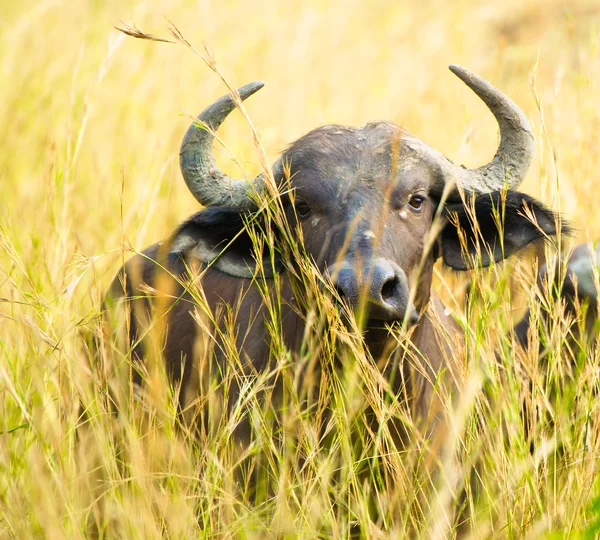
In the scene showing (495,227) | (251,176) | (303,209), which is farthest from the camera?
(251,176)

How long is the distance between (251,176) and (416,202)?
3.04 meters

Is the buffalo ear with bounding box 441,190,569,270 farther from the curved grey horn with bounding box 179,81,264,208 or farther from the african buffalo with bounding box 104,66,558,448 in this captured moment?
the curved grey horn with bounding box 179,81,264,208

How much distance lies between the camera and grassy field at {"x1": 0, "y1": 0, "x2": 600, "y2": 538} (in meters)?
2.70

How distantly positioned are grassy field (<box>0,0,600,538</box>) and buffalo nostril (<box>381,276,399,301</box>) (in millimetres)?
309

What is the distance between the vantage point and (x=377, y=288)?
118 inches

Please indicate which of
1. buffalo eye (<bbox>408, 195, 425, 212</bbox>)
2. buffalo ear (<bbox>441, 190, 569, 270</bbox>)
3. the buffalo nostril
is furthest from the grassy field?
buffalo eye (<bbox>408, 195, 425, 212</bbox>)

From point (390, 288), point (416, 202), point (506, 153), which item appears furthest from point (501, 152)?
point (390, 288)

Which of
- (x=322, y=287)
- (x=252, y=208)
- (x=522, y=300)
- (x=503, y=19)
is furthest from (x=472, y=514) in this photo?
(x=503, y=19)

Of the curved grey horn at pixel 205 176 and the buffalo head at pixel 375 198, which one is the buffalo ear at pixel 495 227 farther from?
the curved grey horn at pixel 205 176

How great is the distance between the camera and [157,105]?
25.2 feet

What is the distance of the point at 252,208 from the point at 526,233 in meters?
1.29

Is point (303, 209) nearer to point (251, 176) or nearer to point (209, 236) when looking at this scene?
point (209, 236)

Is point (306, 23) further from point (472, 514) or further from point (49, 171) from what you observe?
point (472, 514)

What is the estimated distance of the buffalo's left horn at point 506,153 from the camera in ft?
13.0
